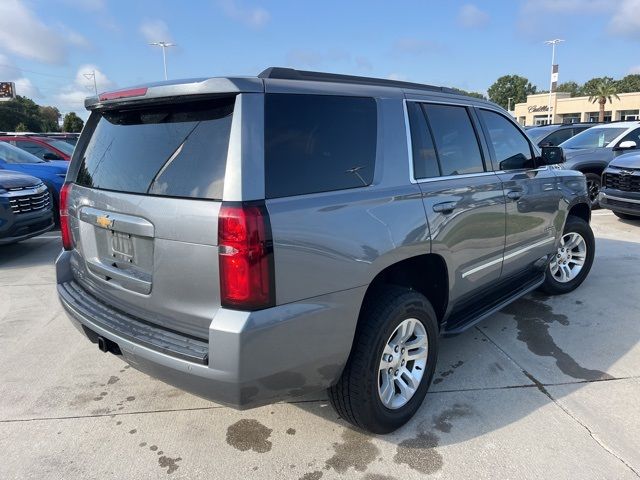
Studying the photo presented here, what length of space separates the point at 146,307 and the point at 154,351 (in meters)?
0.25

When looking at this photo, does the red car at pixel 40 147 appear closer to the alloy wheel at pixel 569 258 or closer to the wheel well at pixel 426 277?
the wheel well at pixel 426 277

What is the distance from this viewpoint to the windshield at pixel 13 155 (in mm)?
8945

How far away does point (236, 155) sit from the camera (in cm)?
206

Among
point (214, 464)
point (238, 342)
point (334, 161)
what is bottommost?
point (214, 464)

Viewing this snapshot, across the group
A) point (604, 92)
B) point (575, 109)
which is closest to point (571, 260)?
point (604, 92)

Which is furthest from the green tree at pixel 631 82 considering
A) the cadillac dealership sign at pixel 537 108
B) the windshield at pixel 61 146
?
the windshield at pixel 61 146

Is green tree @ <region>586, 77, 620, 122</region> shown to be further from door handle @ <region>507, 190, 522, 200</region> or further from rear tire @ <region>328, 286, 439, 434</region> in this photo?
rear tire @ <region>328, 286, 439, 434</region>

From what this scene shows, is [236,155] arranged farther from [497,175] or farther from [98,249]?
[497,175]

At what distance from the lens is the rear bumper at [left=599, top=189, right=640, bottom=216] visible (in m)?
7.65

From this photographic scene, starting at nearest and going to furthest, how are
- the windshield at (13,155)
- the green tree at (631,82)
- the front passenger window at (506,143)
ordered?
the front passenger window at (506,143)
the windshield at (13,155)
the green tree at (631,82)

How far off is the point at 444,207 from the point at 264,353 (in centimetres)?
148

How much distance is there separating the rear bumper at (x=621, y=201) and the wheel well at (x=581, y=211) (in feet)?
10.9

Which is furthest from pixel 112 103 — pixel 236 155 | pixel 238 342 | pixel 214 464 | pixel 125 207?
pixel 214 464

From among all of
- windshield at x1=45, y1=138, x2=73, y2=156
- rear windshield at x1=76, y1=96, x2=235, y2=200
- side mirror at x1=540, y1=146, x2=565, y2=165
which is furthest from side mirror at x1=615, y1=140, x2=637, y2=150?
windshield at x1=45, y1=138, x2=73, y2=156
